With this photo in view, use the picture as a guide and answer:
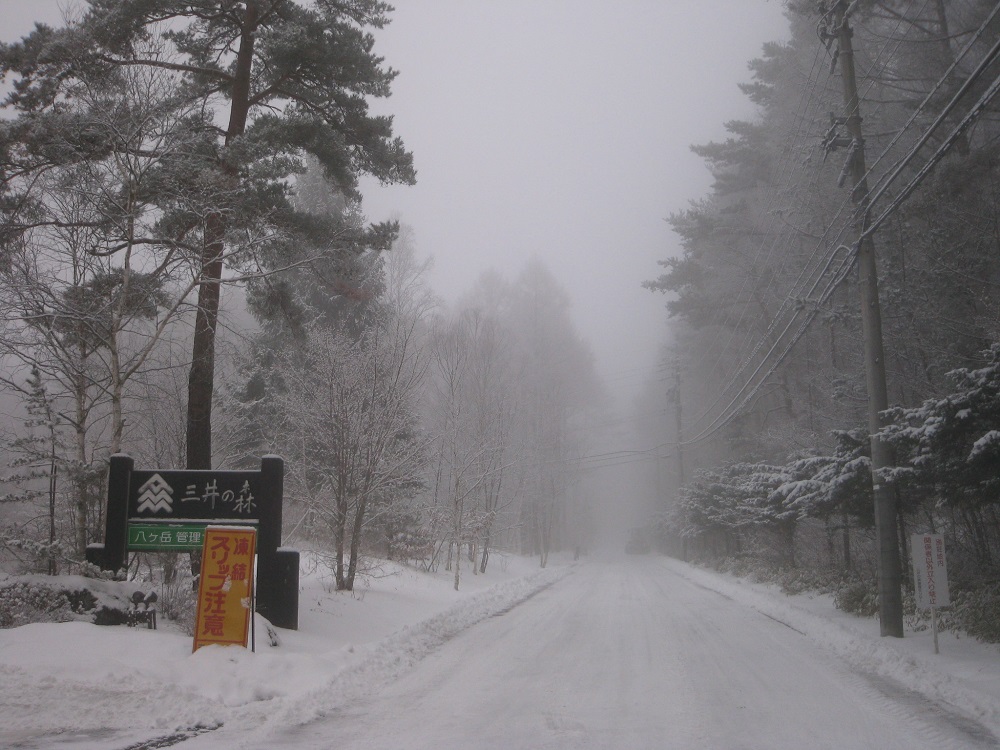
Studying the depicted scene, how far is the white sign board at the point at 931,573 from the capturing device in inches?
365

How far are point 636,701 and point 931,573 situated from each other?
524 cm

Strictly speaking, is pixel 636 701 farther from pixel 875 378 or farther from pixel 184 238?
pixel 184 238

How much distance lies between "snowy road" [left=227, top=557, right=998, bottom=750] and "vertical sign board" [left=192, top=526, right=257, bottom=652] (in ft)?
6.20

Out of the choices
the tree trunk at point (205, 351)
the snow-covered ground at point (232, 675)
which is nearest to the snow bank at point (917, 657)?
the snow-covered ground at point (232, 675)

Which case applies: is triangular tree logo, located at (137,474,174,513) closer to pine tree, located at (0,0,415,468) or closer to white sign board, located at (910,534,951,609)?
pine tree, located at (0,0,415,468)

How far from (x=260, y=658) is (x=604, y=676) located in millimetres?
3903

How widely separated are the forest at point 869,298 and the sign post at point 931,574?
87cm

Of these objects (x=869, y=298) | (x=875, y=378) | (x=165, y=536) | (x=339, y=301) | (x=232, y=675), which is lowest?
(x=232, y=675)

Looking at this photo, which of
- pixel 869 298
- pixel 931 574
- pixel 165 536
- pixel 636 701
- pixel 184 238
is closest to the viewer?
pixel 636 701

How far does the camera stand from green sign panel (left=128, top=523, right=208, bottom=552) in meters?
9.15

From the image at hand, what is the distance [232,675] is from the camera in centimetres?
691

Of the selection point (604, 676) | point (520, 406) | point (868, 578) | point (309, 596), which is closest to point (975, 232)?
point (868, 578)

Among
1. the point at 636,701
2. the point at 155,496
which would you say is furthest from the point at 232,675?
the point at 636,701

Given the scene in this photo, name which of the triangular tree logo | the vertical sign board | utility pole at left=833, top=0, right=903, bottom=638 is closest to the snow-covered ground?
the vertical sign board
